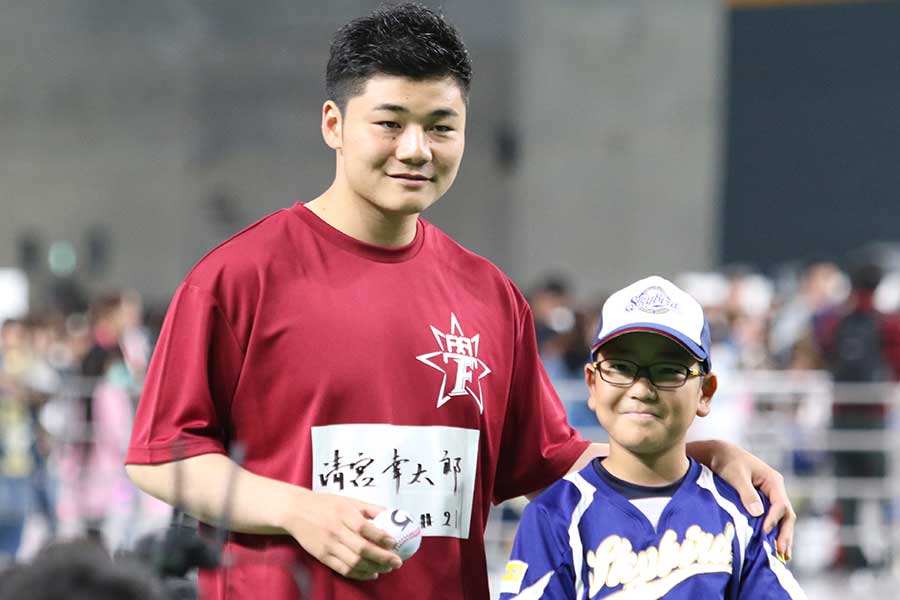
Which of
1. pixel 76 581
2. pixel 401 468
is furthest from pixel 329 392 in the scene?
pixel 76 581

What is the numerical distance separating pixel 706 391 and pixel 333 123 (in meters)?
0.77

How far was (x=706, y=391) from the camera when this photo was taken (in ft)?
8.40

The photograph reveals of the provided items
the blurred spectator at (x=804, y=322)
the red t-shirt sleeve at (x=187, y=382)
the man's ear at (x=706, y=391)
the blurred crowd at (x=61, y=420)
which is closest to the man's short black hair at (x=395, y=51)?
the red t-shirt sleeve at (x=187, y=382)

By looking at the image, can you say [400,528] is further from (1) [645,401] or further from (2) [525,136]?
(2) [525,136]

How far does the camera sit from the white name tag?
235 centimetres

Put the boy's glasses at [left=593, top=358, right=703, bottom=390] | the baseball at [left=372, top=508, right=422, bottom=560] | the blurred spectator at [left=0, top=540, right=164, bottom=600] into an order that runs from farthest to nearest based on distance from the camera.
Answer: the boy's glasses at [left=593, top=358, right=703, bottom=390] → the baseball at [left=372, top=508, right=422, bottom=560] → the blurred spectator at [left=0, top=540, right=164, bottom=600]

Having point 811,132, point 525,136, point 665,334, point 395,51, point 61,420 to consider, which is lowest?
point 61,420

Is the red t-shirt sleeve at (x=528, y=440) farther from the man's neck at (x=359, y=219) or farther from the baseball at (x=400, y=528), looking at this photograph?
the baseball at (x=400, y=528)

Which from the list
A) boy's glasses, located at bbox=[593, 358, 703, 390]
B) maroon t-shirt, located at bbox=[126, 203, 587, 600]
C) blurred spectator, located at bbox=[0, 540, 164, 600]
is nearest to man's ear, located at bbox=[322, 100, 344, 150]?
maroon t-shirt, located at bbox=[126, 203, 587, 600]

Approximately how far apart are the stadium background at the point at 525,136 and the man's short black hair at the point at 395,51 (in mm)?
12302

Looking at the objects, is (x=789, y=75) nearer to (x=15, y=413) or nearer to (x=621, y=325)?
(x=15, y=413)

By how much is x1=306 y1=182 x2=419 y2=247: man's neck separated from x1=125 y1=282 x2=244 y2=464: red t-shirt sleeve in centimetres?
27

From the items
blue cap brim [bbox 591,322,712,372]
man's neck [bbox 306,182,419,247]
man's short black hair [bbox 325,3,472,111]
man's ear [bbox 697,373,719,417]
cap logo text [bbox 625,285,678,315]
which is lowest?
man's ear [bbox 697,373,719,417]

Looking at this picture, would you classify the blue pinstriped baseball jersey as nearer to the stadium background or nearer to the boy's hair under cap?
the boy's hair under cap
